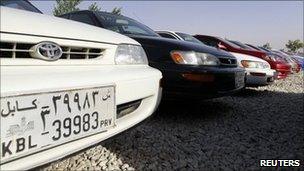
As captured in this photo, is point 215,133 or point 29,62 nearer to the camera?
point 29,62

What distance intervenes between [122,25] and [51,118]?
7.74 feet

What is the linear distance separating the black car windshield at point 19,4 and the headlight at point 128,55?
3.44 feet

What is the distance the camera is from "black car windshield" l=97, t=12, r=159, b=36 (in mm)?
3502

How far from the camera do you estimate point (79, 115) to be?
5.08 ft

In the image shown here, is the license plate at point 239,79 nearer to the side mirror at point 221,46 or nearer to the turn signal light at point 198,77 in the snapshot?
the turn signal light at point 198,77

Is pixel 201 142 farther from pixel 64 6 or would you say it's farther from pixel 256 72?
pixel 64 6

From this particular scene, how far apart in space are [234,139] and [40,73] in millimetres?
1982

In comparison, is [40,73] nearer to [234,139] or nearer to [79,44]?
[79,44]

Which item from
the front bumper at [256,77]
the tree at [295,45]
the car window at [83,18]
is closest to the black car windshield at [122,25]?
the car window at [83,18]

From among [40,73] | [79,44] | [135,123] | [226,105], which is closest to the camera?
[40,73]

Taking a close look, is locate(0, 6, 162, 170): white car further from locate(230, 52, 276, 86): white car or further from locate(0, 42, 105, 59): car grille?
locate(230, 52, 276, 86): white car

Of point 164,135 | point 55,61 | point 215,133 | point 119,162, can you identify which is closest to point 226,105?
point 215,133

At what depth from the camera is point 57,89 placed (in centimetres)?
142

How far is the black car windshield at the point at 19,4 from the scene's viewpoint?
258cm
